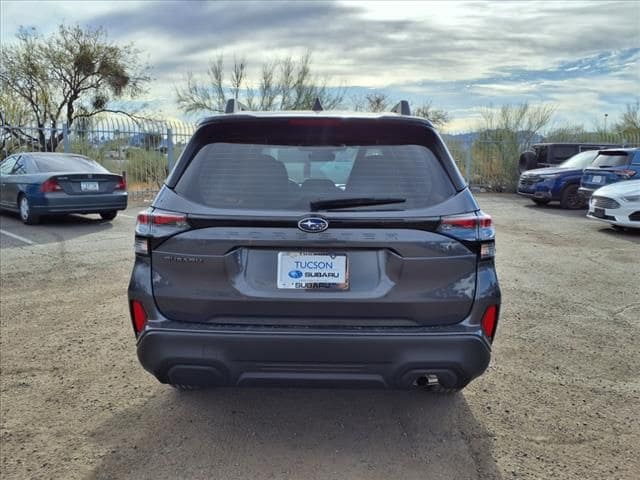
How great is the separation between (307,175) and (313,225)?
390 mm

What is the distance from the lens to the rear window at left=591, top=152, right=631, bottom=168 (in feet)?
40.4

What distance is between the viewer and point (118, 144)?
54.4 ft

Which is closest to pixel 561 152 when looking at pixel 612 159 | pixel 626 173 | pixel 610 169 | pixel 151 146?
pixel 612 159

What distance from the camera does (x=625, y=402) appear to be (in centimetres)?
336

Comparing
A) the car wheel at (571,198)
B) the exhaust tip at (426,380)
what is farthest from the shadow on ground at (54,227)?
the car wheel at (571,198)

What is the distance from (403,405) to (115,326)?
274 cm

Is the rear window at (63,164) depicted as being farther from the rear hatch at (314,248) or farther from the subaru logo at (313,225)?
the subaru logo at (313,225)

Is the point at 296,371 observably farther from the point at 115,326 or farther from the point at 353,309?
the point at 115,326

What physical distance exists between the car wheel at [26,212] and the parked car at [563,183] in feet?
41.7

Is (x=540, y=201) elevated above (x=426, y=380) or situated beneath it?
situated beneath

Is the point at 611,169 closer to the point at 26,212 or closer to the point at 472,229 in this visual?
the point at 472,229

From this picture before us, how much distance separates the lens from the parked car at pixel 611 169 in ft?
39.4

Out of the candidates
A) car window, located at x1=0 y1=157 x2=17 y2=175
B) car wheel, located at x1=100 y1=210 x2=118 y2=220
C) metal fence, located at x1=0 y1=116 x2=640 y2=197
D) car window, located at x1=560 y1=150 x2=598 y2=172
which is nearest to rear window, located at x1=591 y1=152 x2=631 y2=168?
car window, located at x1=560 y1=150 x2=598 y2=172

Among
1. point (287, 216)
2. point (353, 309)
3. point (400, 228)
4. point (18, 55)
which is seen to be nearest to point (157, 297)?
point (287, 216)
